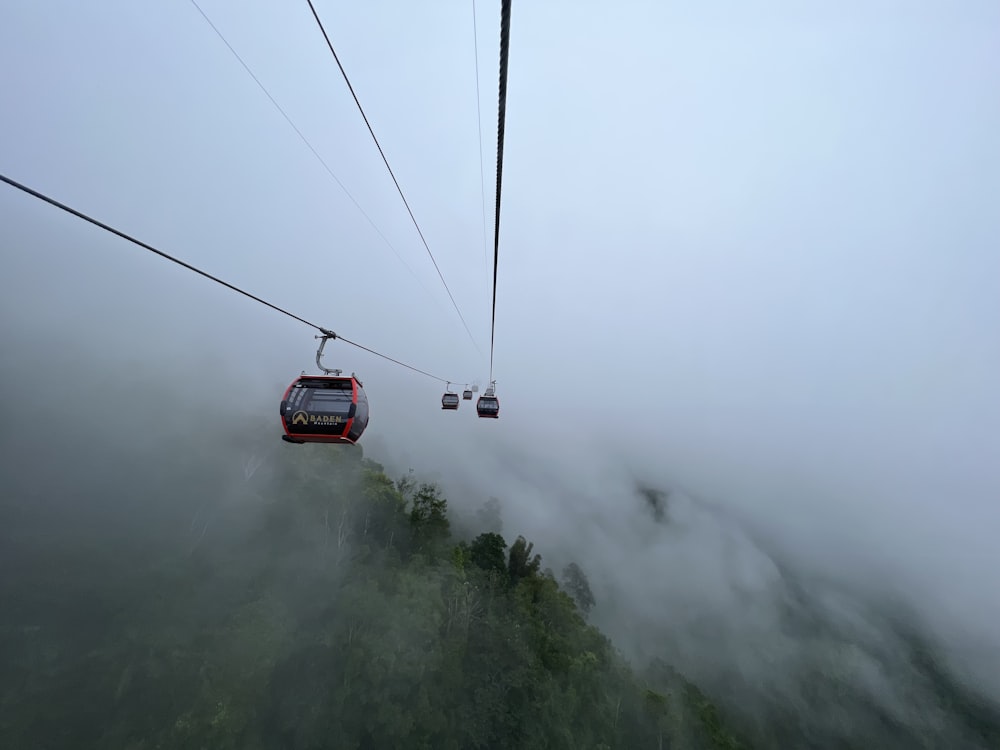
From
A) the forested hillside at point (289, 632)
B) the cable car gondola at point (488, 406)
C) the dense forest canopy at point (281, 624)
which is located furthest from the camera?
the dense forest canopy at point (281, 624)

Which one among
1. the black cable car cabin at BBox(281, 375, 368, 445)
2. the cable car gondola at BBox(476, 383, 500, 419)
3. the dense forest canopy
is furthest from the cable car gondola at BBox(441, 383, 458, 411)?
the dense forest canopy

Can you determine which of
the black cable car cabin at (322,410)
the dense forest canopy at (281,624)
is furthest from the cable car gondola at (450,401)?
the dense forest canopy at (281,624)

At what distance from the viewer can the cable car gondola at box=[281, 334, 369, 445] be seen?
11.2m

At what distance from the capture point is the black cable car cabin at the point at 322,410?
11211mm

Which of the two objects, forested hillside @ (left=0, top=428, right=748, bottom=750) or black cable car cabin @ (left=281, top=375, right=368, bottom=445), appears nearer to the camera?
black cable car cabin @ (left=281, top=375, right=368, bottom=445)

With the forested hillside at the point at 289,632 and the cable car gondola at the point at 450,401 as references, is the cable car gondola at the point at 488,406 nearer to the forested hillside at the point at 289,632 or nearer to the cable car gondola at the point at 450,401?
the cable car gondola at the point at 450,401

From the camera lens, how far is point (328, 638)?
3203 cm

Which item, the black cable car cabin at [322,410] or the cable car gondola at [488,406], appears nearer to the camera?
the black cable car cabin at [322,410]

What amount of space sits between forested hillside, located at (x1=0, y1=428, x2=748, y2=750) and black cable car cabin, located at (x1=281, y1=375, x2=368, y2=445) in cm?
2756

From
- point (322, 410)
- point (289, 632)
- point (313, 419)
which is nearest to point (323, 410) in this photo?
point (322, 410)

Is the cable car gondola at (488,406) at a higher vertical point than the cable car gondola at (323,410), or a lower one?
higher

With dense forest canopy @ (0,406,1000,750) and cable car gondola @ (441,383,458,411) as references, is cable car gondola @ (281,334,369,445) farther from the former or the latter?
dense forest canopy @ (0,406,1000,750)

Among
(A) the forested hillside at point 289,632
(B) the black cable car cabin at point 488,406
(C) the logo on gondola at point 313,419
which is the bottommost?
(A) the forested hillside at point 289,632

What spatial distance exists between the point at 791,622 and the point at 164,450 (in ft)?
910
